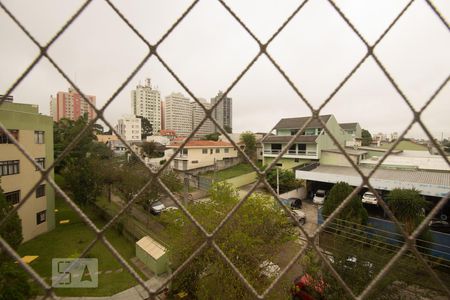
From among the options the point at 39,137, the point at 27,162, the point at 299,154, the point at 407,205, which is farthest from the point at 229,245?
the point at 299,154

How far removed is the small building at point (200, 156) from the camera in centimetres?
1289

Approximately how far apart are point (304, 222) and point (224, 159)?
7.29 metres

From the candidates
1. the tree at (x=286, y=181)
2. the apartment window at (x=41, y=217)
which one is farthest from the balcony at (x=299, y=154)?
the apartment window at (x=41, y=217)

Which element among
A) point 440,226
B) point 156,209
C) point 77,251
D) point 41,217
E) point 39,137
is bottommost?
point 77,251

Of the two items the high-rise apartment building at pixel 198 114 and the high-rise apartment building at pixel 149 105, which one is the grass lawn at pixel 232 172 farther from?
the high-rise apartment building at pixel 149 105

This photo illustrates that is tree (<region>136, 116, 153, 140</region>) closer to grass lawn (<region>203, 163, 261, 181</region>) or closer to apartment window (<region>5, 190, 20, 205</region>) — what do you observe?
grass lawn (<region>203, 163, 261, 181</region>)

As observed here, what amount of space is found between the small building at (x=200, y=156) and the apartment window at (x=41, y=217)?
6510 millimetres

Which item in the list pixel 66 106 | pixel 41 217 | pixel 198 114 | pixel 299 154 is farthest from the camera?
pixel 66 106

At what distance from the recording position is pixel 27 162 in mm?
6492

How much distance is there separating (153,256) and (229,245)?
2.43 meters

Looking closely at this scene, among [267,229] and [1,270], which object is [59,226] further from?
[267,229]

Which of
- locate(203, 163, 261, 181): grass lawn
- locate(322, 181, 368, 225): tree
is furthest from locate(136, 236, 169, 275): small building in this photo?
locate(203, 163, 261, 181): grass lawn

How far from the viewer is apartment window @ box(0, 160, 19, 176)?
5.88 meters

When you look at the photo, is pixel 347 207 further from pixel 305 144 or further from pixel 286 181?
pixel 305 144
